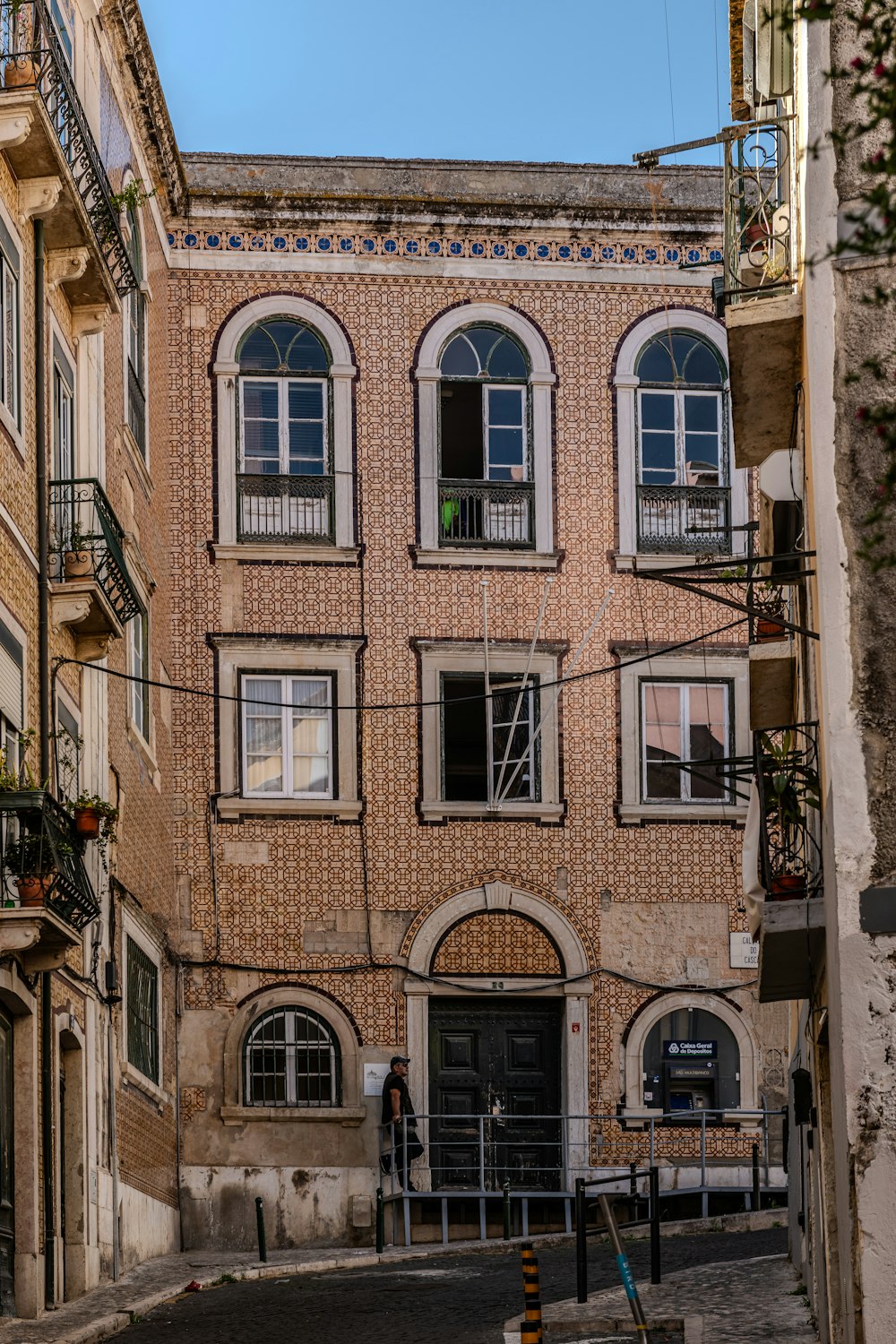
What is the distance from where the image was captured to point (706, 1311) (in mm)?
15875

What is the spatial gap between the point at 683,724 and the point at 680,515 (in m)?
2.63

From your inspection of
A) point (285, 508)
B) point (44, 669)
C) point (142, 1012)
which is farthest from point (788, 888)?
point (285, 508)

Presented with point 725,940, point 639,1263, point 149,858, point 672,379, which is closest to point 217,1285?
point 639,1263

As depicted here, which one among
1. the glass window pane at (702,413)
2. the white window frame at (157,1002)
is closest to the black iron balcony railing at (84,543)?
the white window frame at (157,1002)

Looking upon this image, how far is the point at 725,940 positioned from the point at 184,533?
819cm

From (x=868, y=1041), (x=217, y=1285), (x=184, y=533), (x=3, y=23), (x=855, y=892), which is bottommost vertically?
(x=217, y=1285)

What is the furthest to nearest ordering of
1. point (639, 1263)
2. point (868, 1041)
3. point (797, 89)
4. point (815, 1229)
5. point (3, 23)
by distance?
point (639, 1263)
point (3, 23)
point (815, 1229)
point (797, 89)
point (868, 1041)

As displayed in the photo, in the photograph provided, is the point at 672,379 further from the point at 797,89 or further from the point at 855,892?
the point at 855,892

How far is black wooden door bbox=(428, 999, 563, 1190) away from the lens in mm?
27109

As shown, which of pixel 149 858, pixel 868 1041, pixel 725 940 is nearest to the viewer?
pixel 868 1041

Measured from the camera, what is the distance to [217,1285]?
20125mm

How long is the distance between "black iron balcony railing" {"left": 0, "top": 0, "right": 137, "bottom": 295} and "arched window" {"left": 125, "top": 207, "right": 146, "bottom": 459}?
4.29 m

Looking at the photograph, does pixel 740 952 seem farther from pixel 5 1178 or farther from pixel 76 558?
pixel 5 1178

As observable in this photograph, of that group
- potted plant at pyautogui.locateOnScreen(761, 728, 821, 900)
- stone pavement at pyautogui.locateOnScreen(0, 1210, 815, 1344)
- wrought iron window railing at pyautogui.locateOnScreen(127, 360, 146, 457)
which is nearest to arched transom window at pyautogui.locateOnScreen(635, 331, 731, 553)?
wrought iron window railing at pyautogui.locateOnScreen(127, 360, 146, 457)
